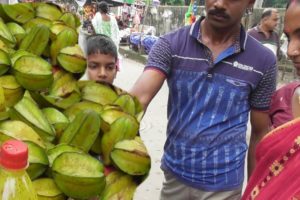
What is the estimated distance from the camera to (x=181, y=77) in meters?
1.98

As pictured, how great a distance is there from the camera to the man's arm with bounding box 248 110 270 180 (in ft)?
6.83

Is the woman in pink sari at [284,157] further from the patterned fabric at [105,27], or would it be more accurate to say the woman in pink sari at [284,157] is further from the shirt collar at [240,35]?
the patterned fabric at [105,27]

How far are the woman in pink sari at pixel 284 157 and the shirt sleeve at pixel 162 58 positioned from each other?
80cm

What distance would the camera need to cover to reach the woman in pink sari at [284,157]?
3.44 feet

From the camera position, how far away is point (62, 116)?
4.41 feet

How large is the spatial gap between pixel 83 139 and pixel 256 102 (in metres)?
1.03

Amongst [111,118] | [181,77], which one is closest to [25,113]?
[111,118]

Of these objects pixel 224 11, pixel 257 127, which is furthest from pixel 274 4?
pixel 224 11

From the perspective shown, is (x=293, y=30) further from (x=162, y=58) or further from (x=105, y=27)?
(x=105, y=27)

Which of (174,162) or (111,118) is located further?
(174,162)

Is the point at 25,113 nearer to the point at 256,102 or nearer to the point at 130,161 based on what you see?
the point at 130,161

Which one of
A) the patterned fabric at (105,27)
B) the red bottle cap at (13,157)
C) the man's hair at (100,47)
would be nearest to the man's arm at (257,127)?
the man's hair at (100,47)

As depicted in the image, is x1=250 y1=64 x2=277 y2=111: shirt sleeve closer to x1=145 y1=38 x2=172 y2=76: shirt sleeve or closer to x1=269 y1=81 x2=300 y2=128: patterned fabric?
x1=269 y1=81 x2=300 y2=128: patterned fabric

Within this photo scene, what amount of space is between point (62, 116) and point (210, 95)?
2.60ft
